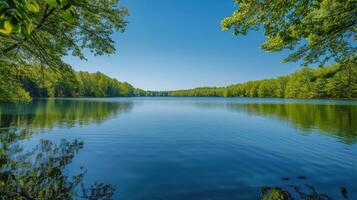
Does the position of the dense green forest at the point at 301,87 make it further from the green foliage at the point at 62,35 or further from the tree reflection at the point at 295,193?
the green foliage at the point at 62,35

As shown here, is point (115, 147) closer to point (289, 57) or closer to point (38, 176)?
point (38, 176)

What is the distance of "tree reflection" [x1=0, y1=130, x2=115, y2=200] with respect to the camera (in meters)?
7.32

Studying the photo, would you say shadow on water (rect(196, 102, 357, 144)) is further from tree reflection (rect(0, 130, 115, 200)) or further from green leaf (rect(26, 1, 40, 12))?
green leaf (rect(26, 1, 40, 12))

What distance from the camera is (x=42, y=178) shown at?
8578mm

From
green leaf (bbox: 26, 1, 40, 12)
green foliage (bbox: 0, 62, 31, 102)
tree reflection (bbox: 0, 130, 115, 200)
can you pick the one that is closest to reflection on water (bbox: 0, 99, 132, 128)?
green foliage (bbox: 0, 62, 31, 102)

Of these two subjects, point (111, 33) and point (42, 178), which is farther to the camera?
point (111, 33)

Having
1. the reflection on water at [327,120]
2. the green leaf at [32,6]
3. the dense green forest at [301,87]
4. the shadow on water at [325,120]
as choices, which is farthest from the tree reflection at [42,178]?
the dense green forest at [301,87]

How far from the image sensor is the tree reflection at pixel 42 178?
24.0ft

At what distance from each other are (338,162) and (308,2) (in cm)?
901

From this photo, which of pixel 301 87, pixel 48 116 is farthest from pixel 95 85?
pixel 301 87

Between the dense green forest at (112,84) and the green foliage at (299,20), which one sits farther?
the dense green forest at (112,84)

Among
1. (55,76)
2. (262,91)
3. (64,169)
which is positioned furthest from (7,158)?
(262,91)

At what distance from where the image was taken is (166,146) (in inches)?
588

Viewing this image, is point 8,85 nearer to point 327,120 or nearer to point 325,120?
point 325,120
